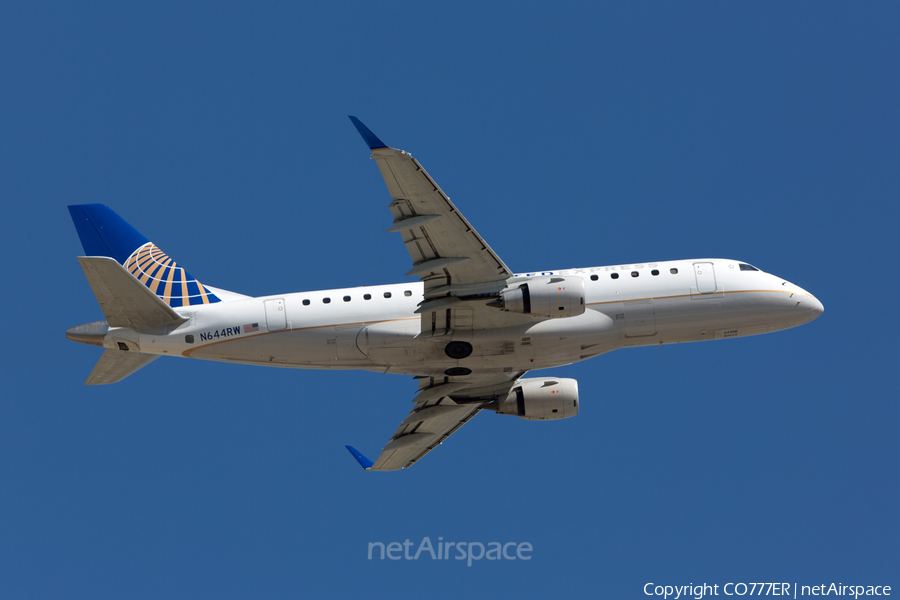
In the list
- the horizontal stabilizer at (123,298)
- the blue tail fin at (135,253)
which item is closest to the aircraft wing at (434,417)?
the blue tail fin at (135,253)

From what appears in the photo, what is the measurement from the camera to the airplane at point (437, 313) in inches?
1259

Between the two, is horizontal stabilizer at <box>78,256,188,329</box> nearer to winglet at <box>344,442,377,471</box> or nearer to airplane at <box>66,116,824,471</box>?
airplane at <box>66,116,824,471</box>

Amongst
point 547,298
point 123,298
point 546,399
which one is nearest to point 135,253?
point 123,298

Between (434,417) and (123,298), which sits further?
(434,417)

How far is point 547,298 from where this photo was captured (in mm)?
31750

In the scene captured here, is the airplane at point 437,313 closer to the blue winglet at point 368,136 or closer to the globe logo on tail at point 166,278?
the globe logo on tail at point 166,278

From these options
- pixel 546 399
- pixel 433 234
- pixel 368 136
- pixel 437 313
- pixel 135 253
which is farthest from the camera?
pixel 546 399

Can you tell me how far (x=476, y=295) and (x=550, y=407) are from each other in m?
8.56

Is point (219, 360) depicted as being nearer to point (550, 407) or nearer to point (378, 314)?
point (378, 314)

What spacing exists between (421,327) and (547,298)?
15.8 feet

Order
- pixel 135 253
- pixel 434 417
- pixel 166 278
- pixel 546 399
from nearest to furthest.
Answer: pixel 166 278 < pixel 135 253 < pixel 546 399 < pixel 434 417

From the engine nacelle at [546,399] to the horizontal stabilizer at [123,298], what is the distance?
14351mm

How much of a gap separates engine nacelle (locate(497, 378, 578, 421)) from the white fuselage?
3889 mm

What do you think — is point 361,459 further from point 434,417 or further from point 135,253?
point 135,253
